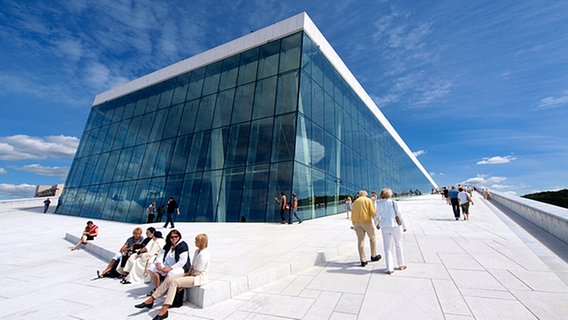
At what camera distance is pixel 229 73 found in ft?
61.6

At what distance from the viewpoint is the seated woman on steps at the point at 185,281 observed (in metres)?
3.66

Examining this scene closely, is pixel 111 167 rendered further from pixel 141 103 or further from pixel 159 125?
pixel 141 103

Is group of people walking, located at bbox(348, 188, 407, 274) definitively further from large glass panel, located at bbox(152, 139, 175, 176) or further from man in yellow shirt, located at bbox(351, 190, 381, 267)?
A: large glass panel, located at bbox(152, 139, 175, 176)

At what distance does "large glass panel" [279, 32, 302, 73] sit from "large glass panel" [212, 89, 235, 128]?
170 inches

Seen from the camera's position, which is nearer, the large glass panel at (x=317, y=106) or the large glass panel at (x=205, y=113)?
the large glass panel at (x=317, y=106)

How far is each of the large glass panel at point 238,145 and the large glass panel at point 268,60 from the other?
377 centimetres

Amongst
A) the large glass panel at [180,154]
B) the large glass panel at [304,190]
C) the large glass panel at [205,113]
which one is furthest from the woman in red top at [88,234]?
the large glass panel at [205,113]

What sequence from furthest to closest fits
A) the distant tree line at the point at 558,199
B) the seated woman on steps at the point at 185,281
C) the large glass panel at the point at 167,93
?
the distant tree line at the point at 558,199 → the large glass panel at the point at 167,93 → the seated woman on steps at the point at 185,281

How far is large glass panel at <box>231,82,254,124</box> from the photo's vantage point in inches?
648

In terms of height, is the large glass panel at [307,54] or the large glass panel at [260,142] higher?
the large glass panel at [307,54]

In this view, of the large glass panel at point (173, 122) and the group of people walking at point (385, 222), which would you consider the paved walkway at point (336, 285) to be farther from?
the large glass panel at point (173, 122)

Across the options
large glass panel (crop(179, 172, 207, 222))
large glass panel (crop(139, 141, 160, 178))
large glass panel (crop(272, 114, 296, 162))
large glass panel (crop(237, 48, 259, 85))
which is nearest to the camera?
large glass panel (crop(272, 114, 296, 162))

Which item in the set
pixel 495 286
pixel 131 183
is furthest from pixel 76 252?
pixel 131 183

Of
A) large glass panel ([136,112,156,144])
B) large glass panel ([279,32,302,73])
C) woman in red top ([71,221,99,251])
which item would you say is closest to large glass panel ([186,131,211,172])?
large glass panel ([136,112,156,144])
